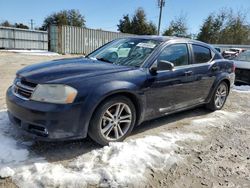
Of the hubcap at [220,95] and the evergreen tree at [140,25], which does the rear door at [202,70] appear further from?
the evergreen tree at [140,25]

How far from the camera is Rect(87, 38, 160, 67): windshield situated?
442cm

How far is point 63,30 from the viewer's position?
24.4 m

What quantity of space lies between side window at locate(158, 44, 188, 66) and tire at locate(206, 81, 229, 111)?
4.35ft

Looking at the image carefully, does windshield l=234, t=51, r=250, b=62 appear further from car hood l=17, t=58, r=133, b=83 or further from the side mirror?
car hood l=17, t=58, r=133, b=83

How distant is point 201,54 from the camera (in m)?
5.47

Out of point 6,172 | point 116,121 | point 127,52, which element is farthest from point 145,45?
point 6,172

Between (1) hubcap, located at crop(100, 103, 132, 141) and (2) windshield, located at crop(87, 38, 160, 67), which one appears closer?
(1) hubcap, located at crop(100, 103, 132, 141)

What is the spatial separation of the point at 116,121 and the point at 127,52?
1.29m

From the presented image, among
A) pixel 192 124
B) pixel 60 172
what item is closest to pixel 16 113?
pixel 60 172

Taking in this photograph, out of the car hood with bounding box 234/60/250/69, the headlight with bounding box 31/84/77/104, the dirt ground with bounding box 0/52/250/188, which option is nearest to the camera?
the dirt ground with bounding box 0/52/250/188

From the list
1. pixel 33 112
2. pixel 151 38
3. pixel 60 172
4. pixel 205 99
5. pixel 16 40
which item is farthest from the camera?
pixel 16 40

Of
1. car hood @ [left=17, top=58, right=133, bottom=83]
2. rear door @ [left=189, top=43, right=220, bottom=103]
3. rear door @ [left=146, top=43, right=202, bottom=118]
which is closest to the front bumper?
car hood @ [left=17, top=58, right=133, bottom=83]

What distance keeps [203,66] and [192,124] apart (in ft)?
3.63

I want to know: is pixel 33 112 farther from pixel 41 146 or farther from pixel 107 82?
pixel 107 82
